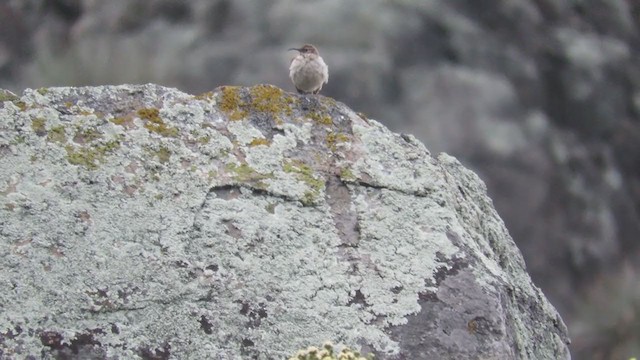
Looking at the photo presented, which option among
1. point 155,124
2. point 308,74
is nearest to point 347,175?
point 155,124

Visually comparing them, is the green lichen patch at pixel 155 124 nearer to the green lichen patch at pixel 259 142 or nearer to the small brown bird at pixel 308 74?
the green lichen patch at pixel 259 142

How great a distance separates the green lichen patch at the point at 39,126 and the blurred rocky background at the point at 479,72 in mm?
11215

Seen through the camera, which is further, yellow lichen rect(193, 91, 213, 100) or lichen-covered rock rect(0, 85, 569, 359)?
yellow lichen rect(193, 91, 213, 100)

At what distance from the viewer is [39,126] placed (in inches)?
269

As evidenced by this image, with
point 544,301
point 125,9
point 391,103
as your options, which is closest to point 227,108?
point 544,301

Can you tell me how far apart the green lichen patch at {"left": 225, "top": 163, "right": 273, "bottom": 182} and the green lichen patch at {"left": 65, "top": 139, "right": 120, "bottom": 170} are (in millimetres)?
588

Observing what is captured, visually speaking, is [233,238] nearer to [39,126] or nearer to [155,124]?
[155,124]

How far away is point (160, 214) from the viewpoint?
6.68 metres

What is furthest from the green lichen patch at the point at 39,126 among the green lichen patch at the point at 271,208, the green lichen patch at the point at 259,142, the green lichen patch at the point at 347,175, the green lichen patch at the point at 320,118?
the green lichen patch at the point at 347,175

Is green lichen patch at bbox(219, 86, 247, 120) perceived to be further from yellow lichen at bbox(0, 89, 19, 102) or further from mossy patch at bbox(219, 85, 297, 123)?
yellow lichen at bbox(0, 89, 19, 102)

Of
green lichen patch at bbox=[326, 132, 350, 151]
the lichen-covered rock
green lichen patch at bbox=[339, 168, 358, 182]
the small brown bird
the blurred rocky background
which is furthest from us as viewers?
the blurred rocky background

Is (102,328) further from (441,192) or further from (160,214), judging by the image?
(441,192)

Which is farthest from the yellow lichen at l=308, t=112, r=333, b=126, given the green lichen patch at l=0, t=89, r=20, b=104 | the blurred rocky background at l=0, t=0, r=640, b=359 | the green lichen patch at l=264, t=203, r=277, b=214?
the blurred rocky background at l=0, t=0, r=640, b=359

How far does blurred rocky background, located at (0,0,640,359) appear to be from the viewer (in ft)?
69.2
